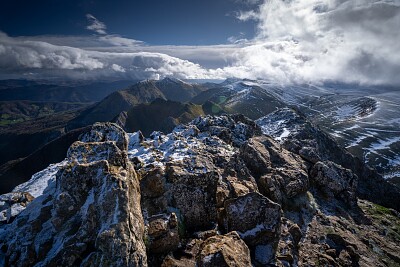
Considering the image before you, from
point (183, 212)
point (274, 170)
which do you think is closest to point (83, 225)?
point (183, 212)

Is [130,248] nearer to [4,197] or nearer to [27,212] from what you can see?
[27,212]

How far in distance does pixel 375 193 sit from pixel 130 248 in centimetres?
10494

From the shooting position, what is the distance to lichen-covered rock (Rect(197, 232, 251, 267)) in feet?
59.1

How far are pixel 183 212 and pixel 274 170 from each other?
67.6ft

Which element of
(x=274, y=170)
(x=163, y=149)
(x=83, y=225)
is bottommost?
(x=274, y=170)

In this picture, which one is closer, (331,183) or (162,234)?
(162,234)

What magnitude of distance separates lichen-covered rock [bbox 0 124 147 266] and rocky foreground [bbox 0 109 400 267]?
8cm

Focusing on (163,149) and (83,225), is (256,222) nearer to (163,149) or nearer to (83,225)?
(83,225)

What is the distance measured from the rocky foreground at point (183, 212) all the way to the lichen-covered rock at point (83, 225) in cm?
8

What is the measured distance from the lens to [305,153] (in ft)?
182

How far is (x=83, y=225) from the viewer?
1831cm

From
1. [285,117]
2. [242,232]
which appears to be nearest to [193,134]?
[242,232]

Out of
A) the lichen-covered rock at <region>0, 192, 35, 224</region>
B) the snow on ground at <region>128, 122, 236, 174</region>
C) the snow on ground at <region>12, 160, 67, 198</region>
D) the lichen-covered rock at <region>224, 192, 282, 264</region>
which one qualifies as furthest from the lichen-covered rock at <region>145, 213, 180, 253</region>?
the snow on ground at <region>12, 160, 67, 198</region>

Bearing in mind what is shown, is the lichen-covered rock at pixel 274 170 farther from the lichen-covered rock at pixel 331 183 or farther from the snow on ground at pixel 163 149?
the snow on ground at pixel 163 149
